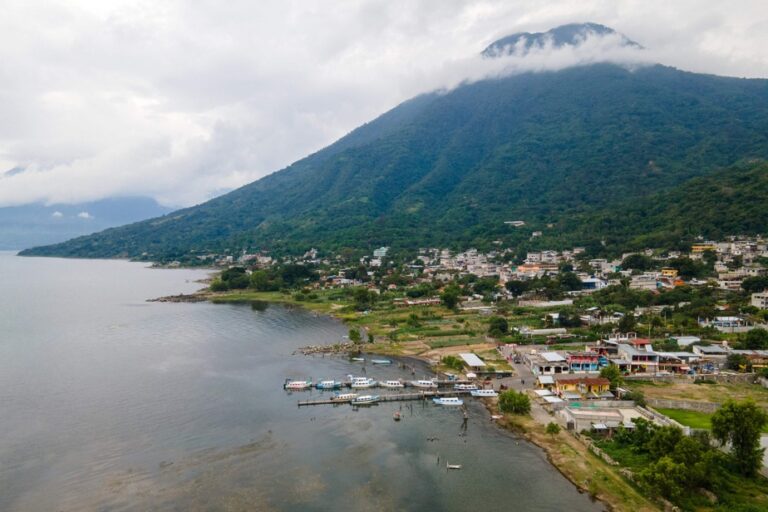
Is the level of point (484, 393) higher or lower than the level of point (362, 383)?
lower

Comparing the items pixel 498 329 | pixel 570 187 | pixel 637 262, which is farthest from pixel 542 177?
pixel 498 329

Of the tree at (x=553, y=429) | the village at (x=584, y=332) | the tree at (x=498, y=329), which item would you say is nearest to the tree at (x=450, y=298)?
the village at (x=584, y=332)

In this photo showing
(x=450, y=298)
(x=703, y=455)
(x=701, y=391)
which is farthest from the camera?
(x=450, y=298)

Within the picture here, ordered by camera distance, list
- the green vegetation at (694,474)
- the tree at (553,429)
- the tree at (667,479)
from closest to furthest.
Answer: the green vegetation at (694,474) < the tree at (667,479) < the tree at (553,429)

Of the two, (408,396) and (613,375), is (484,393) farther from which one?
(613,375)

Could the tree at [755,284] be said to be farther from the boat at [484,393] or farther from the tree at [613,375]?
the boat at [484,393]

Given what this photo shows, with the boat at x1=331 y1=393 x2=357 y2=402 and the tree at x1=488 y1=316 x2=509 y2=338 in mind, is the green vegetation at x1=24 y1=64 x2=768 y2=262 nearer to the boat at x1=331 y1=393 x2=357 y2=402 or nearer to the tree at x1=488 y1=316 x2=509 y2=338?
the tree at x1=488 y1=316 x2=509 y2=338

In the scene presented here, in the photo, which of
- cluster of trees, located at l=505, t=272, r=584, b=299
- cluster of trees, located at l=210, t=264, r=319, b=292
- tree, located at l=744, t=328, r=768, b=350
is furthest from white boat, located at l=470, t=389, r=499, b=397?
cluster of trees, located at l=210, t=264, r=319, b=292

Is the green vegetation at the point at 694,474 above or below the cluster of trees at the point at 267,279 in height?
below
